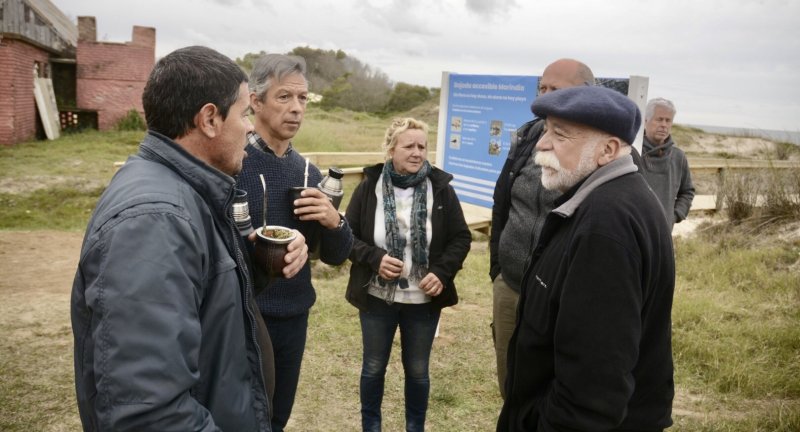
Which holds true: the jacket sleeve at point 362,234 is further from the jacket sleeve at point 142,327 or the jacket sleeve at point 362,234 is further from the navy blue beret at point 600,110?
the jacket sleeve at point 142,327

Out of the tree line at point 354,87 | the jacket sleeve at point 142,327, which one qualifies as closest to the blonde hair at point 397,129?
the jacket sleeve at point 142,327

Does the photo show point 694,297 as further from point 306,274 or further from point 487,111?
point 306,274

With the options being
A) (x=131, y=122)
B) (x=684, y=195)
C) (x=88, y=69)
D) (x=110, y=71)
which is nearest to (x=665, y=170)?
(x=684, y=195)

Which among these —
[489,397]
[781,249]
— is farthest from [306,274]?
[781,249]

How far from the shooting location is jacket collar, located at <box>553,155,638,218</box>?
1.86m

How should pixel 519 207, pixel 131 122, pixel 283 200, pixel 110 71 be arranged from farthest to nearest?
pixel 131 122
pixel 110 71
pixel 519 207
pixel 283 200

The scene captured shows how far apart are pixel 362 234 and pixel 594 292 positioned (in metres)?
1.89

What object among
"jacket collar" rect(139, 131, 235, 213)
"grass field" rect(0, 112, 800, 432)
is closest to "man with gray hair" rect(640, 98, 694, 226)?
"grass field" rect(0, 112, 800, 432)

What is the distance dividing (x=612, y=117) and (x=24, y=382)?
13.1 feet

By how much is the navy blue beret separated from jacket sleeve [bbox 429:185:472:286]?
1477mm

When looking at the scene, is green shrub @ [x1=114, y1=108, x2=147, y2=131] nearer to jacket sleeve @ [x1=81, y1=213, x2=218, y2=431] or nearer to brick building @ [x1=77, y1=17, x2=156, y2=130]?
brick building @ [x1=77, y1=17, x2=156, y2=130]

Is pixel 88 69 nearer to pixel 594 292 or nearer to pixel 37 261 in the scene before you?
pixel 37 261

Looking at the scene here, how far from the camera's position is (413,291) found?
326 cm

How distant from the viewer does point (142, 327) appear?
49.2 inches
